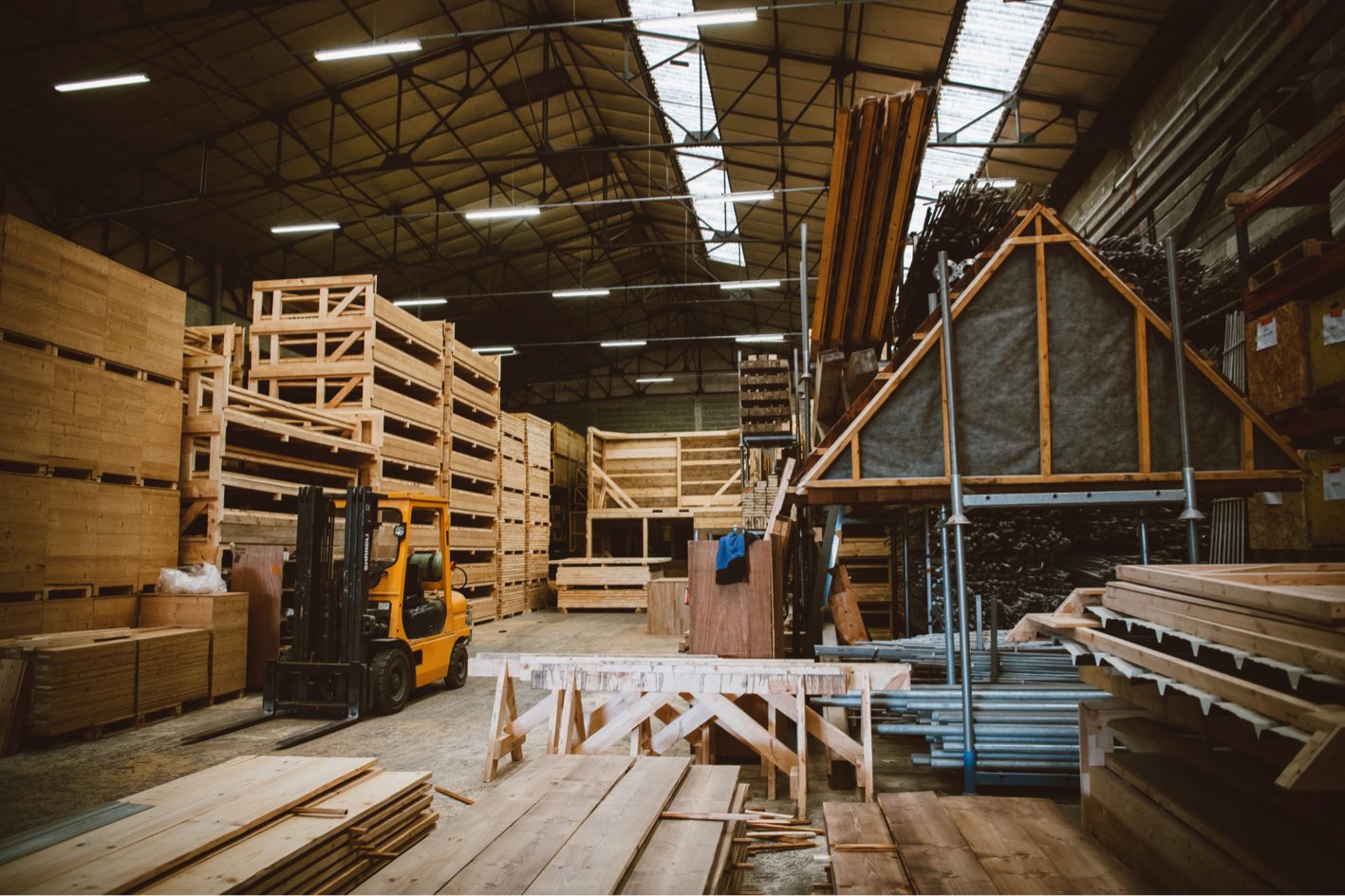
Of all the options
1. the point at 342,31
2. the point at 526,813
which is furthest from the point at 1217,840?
the point at 342,31

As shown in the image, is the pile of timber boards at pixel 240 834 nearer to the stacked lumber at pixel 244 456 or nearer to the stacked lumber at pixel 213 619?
the stacked lumber at pixel 213 619

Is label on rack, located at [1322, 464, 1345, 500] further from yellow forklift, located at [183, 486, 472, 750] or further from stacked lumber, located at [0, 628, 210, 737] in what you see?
stacked lumber, located at [0, 628, 210, 737]

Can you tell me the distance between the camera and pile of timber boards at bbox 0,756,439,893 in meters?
2.57

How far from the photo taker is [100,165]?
1458cm

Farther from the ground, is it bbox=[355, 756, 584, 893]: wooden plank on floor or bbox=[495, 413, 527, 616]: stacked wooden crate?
bbox=[495, 413, 527, 616]: stacked wooden crate

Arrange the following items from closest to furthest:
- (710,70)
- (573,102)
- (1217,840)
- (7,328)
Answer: (1217,840) < (7,328) < (710,70) < (573,102)

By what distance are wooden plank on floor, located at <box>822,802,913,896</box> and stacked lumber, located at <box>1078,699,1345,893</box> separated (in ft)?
2.80

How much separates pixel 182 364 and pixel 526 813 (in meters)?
8.16

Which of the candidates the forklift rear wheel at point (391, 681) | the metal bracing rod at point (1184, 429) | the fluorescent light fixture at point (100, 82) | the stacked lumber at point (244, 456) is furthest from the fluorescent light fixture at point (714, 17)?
the forklift rear wheel at point (391, 681)

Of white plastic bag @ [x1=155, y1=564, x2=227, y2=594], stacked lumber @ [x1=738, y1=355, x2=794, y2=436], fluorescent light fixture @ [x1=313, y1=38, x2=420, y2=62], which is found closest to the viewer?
white plastic bag @ [x1=155, y1=564, x2=227, y2=594]

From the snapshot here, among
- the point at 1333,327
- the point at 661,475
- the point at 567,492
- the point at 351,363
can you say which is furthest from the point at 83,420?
the point at 567,492

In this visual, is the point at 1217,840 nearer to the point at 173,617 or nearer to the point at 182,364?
the point at 173,617

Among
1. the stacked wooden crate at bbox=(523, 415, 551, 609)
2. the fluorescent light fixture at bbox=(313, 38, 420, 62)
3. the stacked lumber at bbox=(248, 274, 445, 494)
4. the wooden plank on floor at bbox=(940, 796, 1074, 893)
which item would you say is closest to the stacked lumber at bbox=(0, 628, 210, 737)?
the stacked lumber at bbox=(248, 274, 445, 494)

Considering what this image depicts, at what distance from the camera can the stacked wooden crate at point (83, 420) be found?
6.86 m
